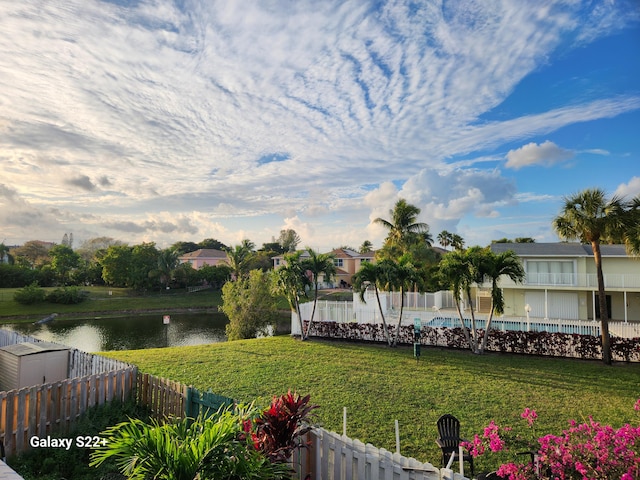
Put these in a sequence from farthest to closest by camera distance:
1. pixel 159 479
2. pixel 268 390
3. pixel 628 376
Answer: pixel 628 376 → pixel 268 390 → pixel 159 479

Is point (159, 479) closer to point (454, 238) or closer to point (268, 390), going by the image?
point (268, 390)

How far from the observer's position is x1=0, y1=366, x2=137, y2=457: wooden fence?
5.46m

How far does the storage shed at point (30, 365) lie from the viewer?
24.4ft

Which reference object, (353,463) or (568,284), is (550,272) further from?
(353,463)

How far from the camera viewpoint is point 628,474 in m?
3.00

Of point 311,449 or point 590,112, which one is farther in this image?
point 590,112

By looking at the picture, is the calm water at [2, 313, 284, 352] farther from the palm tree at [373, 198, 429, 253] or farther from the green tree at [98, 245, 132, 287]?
the palm tree at [373, 198, 429, 253]

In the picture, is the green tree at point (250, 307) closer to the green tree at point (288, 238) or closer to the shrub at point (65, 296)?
the shrub at point (65, 296)

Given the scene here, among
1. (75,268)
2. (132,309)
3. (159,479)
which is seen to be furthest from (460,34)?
(75,268)

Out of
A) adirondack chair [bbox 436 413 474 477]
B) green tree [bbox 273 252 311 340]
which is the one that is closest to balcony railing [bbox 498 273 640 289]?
green tree [bbox 273 252 311 340]

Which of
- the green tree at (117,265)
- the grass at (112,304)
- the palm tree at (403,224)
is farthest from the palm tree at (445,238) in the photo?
the green tree at (117,265)

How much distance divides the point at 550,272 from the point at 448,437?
21229mm

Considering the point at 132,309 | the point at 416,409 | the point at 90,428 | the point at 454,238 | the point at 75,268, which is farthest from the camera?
the point at 75,268

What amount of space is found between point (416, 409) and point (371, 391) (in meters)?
1.50
